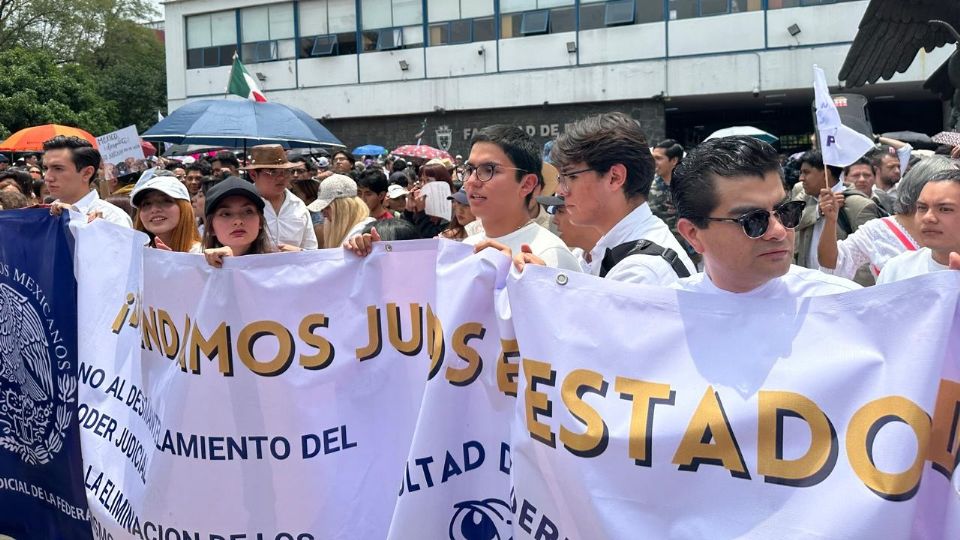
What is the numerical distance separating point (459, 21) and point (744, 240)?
3028 cm

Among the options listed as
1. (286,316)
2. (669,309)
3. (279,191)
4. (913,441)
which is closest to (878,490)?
(913,441)

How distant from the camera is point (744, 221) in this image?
2191 mm

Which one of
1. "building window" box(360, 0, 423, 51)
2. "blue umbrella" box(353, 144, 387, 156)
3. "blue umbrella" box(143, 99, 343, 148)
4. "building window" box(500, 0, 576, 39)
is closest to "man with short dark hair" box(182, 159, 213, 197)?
"blue umbrella" box(143, 99, 343, 148)

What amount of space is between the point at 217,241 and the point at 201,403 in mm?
974

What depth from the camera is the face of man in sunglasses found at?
2174 mm

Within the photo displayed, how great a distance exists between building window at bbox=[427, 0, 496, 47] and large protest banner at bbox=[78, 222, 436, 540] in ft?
93.1

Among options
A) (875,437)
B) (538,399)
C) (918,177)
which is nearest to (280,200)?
(918,177)

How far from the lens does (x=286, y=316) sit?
122 inches

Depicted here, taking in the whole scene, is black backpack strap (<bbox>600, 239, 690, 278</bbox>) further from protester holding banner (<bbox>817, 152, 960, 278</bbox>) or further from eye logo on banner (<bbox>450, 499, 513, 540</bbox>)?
protester holding banner (<bbox>817, 152, 960, 278</bbox>)

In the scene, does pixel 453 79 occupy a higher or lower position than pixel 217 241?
higher

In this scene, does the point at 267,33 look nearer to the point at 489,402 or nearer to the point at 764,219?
the point at 489,402

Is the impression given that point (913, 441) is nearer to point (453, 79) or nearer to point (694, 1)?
point (694, 1)

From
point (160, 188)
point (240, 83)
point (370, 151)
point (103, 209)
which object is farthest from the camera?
point (370, 151)

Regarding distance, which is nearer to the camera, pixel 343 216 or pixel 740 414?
pixel 740 414
